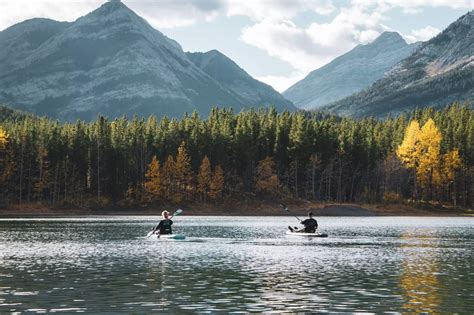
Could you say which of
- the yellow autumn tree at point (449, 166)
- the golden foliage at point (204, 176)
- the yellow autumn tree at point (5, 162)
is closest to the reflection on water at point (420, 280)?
the golden foliage at point (204, 176)

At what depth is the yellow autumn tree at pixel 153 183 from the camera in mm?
166750

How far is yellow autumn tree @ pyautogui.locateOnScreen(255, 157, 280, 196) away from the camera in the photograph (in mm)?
173250

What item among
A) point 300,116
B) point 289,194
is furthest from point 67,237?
point 300,116

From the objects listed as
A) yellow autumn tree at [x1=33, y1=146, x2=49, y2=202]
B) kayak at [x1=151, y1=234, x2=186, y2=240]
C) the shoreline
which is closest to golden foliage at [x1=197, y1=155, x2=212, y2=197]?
the shoreline

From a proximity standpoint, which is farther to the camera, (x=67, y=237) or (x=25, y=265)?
(x=67, y=237)

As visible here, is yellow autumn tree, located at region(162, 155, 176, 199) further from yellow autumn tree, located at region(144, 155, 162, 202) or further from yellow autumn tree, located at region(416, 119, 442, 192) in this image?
yellow autumn tree, located at region(416, 119, 442, 192)

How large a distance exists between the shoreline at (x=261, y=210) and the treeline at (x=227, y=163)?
121 inches

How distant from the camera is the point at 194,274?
4144 centimetres

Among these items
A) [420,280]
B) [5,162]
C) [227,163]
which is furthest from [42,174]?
[420,280]

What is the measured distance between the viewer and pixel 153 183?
548 feet

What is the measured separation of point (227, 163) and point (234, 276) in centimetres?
13929

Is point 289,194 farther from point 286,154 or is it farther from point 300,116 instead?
point 300,116

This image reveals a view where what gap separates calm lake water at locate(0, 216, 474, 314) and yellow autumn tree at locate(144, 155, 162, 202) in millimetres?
96855

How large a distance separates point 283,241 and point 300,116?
119m
